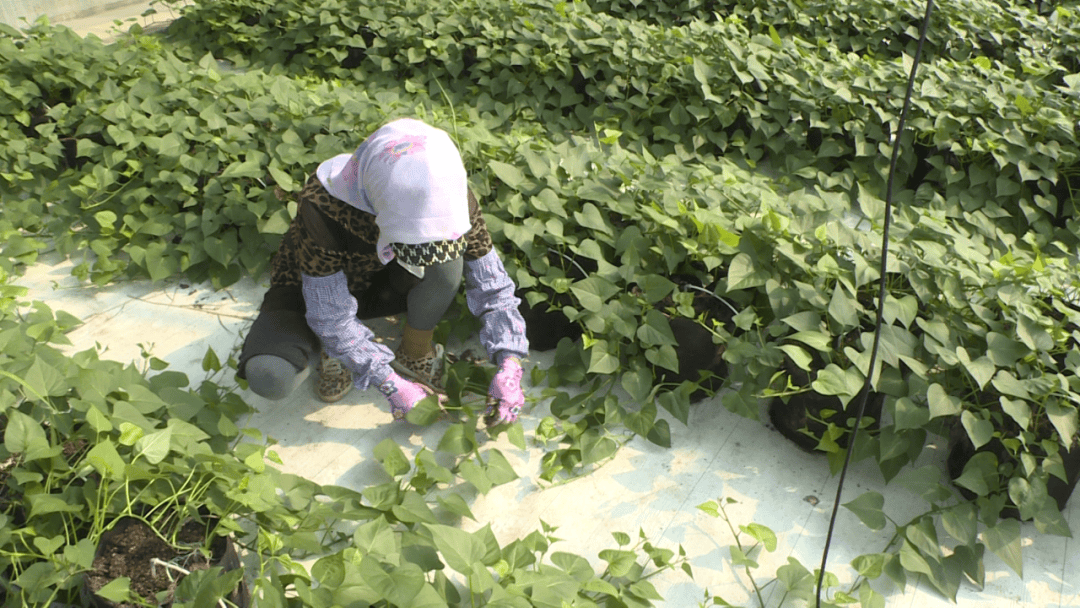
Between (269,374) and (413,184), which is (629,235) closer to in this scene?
(413,184)

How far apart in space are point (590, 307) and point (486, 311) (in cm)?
26

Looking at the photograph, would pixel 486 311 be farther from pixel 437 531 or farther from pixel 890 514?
pixel 890 514

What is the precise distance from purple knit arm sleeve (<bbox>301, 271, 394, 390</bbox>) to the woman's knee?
12 centimetres

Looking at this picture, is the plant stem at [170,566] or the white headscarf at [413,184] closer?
the plant stem at [170,566]

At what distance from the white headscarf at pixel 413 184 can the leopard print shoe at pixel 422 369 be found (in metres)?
0.50

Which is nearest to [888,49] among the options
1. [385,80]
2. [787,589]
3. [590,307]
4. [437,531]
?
[385,80]

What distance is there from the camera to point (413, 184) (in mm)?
1381

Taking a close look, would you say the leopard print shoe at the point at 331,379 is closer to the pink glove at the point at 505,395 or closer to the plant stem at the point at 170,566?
the pink glove at the point at 505,395

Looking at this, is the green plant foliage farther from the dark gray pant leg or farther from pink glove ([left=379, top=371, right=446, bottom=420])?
the dark gray pant leg

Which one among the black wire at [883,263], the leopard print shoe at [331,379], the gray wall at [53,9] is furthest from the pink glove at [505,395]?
the gray wall at [53,9]

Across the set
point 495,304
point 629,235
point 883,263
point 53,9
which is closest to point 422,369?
point 495,304

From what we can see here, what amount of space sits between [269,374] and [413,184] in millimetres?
625

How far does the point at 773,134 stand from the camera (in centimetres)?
298

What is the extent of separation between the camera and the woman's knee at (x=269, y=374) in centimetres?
170
